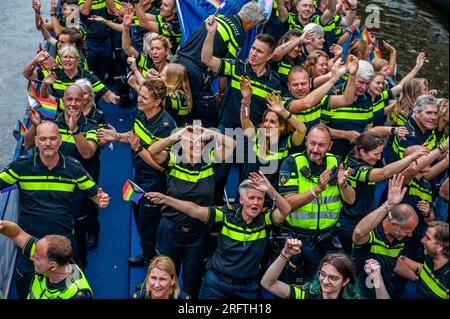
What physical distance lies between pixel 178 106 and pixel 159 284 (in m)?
2.25

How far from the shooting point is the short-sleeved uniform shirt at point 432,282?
4.92 m

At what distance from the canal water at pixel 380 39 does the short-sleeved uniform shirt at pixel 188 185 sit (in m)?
3.30

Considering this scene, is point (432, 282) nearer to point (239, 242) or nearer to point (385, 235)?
point (385, 235)

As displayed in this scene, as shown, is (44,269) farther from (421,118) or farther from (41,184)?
(421,118)

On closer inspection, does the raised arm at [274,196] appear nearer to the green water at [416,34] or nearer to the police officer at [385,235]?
the police officer at [385,235]

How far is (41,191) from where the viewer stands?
5.43 meters

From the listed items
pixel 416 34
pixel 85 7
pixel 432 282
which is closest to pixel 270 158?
pixel 432 282

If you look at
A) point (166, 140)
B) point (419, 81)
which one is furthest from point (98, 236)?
point (419, 81)

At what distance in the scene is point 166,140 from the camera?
18.3 feet

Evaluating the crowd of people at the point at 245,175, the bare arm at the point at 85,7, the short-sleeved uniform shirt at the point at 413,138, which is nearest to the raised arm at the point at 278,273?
the crowd of people at the point at 245,175

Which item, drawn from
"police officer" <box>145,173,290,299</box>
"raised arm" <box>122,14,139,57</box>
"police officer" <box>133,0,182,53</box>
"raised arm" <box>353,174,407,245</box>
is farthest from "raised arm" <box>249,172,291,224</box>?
"police officer" <box>133,0,182,53</box>

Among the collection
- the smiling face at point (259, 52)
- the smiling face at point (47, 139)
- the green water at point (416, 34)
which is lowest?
the green water at point (416, 34)

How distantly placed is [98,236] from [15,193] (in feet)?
3.61
